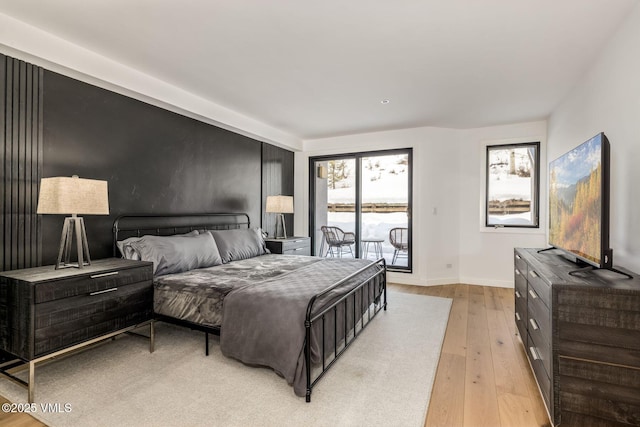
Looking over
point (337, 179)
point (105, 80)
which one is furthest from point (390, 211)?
point (105, 80)

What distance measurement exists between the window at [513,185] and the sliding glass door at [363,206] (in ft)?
4.25

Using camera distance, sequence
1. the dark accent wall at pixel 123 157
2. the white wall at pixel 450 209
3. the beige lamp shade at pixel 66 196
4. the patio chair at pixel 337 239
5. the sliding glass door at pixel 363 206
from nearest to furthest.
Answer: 1. the beige lamp shade at pixel 66 196
2. the dark accent wall at pixel 123 157
3. the white wall at pixel 450 209
4. the sliding glass door at pixel 363 206
5. the patio chair at pixel 337 239

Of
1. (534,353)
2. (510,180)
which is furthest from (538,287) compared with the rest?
(510,180)

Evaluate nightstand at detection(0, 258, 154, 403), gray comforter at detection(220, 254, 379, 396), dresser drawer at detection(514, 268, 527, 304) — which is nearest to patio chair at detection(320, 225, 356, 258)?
dresser drawer at detection(514, 268, 527, 304)

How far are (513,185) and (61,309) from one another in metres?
5.70

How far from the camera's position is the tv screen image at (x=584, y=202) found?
1.89 meters

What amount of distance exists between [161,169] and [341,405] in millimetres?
3035

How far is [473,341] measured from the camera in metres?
2.98

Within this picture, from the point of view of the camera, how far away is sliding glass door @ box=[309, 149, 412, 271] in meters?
5.48

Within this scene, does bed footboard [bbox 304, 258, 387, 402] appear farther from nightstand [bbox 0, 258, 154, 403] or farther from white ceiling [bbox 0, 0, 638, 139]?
white ceiling [bbox 0, 0, 638, 139]

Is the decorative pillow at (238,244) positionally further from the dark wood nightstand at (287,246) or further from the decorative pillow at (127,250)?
the decorative pillow at (127,250)

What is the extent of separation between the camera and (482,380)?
230 centimetres

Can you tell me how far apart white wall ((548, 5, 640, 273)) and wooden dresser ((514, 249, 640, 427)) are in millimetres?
551

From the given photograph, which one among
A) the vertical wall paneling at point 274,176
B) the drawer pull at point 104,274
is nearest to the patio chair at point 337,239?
the vertical wall paneling at point 274,176
